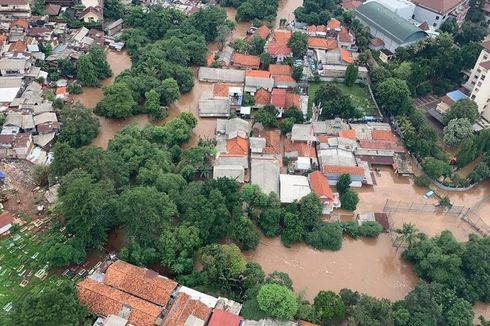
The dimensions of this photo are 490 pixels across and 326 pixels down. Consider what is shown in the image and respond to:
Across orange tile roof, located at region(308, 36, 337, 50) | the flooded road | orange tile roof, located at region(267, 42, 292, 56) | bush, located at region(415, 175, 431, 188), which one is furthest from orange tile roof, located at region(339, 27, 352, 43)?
the flooded road

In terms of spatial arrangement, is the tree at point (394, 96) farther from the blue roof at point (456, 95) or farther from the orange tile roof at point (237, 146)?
the orange tile roof at point (237, 146)

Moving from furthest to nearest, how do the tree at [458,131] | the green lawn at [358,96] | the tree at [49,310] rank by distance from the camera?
the green lawn at [358,96]
the tree at [458,131]
the tree at [49,310]

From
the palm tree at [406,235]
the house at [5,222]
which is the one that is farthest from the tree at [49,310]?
the palm tree at [406,235]

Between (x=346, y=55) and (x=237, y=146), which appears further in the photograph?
(x=346, y=55)

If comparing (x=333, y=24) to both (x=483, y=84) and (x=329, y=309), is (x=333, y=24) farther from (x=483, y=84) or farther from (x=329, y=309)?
(x=329, y=309)

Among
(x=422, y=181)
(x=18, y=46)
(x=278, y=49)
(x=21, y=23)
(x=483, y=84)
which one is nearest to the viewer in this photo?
(x=422, y=181)

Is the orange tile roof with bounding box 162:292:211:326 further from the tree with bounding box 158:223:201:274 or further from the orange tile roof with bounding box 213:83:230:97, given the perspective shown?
the orange tile roof with bounding box 213:83:230:97

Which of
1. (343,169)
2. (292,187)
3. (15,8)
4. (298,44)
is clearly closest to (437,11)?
(298,44)
